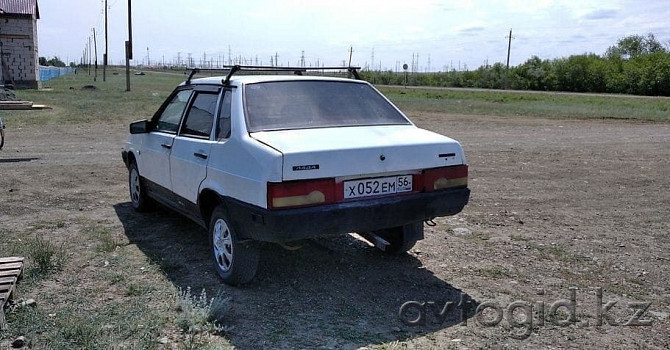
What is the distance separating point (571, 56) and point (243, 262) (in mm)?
74868

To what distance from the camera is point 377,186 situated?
14.1 feet

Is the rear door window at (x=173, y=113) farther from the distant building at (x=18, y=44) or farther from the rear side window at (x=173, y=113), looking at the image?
the distant building at (x=18, y=44)

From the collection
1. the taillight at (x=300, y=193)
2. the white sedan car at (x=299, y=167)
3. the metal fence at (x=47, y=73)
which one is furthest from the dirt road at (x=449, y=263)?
the metal fence at (x=47, y=73)

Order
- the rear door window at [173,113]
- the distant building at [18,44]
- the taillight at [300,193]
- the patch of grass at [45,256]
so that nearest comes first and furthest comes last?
the taillight at [300,193], the patch of grass at [45,256], the rear door window at [173,113], the distant building at [18,44]

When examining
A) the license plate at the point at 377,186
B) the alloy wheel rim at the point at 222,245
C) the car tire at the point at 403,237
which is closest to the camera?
the license plate at the point at 377,186

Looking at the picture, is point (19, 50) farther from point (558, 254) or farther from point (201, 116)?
point (558, 254)

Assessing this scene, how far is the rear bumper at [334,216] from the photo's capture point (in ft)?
13.1

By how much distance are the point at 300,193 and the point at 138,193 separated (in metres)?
3.51

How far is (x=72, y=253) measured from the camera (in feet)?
17.7

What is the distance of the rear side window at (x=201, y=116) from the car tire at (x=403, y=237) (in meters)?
1.85

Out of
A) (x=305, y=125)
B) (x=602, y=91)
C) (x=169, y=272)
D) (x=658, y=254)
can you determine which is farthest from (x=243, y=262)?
(x=602, y=91)

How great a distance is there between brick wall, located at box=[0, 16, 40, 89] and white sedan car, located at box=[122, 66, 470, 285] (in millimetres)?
33888

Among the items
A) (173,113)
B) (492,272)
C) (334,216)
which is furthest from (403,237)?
(173,113)

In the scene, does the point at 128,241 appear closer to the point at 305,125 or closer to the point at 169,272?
the point at 169,272
